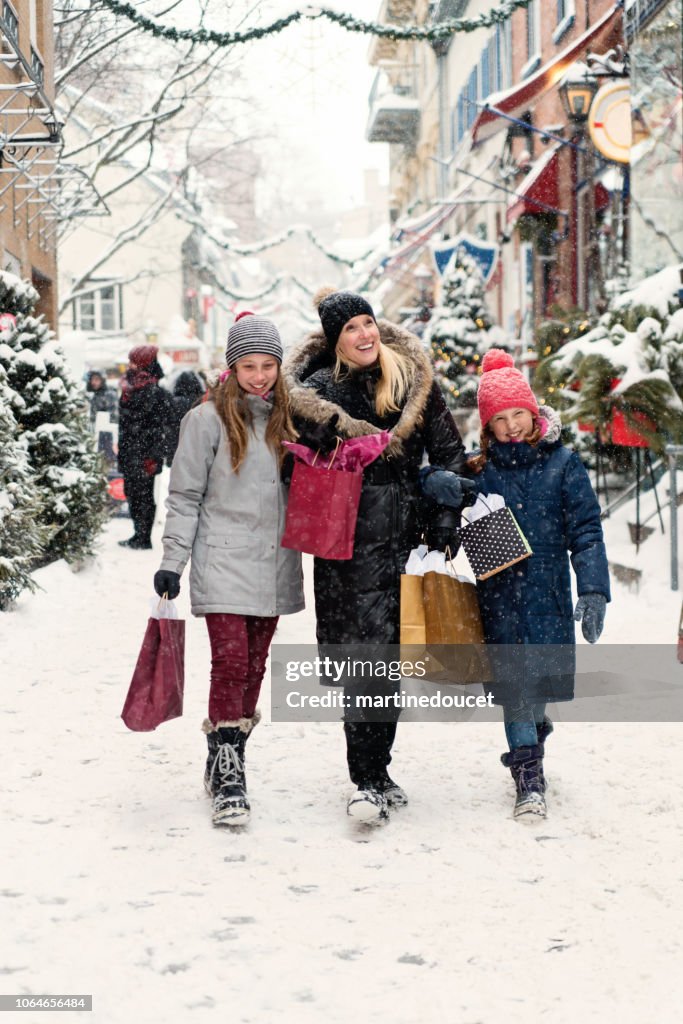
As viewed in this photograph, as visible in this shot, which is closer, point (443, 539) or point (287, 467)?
point (443, 539)

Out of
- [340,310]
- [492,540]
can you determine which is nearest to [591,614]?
[492,540]

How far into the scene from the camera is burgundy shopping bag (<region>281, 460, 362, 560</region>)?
4441 mm

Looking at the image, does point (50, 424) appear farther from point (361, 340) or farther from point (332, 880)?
point (332, 880)

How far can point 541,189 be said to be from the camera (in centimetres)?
2039

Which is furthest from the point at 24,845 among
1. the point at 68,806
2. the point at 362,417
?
the point at 362,417

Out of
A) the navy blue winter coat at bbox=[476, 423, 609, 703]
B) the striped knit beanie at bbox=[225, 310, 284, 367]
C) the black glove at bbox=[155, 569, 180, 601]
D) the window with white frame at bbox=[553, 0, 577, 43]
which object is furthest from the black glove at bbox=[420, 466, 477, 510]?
the window with white frame at bbox=[553, 0, 577, 43]

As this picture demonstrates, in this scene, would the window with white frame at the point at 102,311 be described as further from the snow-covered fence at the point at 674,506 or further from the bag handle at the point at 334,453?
the bag handle at the point at 334,453

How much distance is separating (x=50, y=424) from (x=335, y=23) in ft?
12.3

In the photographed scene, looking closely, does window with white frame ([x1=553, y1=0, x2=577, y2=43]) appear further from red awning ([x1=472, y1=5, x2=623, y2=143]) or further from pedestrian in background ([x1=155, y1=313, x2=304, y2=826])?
pedestrian in background ([x1=155, y1=313, x2=304, y2=826])

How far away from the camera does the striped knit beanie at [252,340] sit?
4.66 m

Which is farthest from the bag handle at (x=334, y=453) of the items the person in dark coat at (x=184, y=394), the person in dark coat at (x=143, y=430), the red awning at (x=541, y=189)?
the red awning at (x=541, y=189)

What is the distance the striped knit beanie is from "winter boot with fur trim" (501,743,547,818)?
1659mm

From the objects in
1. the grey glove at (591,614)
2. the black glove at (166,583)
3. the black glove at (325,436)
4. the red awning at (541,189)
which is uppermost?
the red awning at (541,189)

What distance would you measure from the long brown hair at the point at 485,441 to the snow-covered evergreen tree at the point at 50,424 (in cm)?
548
